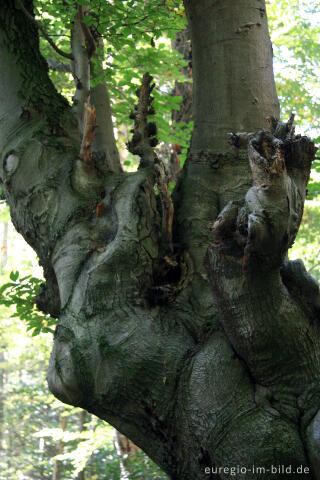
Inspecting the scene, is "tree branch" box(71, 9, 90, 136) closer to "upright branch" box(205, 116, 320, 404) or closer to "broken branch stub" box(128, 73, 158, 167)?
"broken branch stub" box(128, 73, 158, 167)

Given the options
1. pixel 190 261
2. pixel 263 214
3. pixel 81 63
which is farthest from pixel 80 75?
pixel 263 214

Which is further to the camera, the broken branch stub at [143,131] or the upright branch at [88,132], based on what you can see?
the broken branch stub at [143,131]

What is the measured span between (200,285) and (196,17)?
5.25 ft

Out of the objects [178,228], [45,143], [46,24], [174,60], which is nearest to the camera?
[178,228]

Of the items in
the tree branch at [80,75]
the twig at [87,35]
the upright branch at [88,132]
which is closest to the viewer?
the upright branch at [88,132]

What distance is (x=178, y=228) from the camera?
7.43ft

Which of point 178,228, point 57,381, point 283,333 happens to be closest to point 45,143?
point 178,228

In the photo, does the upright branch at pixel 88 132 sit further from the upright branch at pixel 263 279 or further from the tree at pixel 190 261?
the upright branch at pixel 263 279

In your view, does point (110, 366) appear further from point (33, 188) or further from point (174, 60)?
point (174, 60)

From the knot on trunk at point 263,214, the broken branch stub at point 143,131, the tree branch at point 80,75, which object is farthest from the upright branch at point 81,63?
the knot on trunk at point 263,214

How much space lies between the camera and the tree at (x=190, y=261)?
152 centimetres

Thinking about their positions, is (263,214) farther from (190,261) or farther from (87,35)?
(87,35)

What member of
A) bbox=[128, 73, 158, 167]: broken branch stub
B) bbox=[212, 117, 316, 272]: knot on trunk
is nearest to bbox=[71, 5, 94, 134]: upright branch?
bbox=[128, 73, 158, 167]: broken branch stub

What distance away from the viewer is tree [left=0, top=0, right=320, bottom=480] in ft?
A: 4.98
